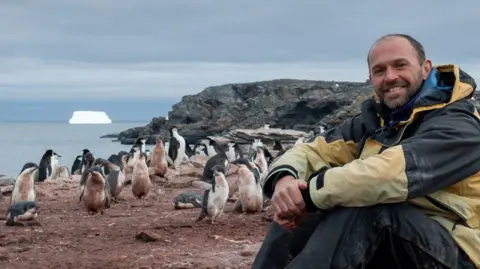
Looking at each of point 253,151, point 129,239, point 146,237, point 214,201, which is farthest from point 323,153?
point 253,151

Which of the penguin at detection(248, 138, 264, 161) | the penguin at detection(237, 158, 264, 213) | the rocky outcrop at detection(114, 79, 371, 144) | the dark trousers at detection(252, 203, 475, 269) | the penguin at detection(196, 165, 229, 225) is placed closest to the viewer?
the dark trousers at detection(252, 203, 475, 269)

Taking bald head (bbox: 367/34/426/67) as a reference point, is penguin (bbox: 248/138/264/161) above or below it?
below

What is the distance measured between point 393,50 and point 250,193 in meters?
6.81

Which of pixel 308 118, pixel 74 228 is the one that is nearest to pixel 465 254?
pixel 74 228

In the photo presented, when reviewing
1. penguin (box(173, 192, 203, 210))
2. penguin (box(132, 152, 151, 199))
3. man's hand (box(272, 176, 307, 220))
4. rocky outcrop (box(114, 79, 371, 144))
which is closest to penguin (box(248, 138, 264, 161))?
penguin (box(132, 152, 151, 199))

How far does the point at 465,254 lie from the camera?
3047 millimetres

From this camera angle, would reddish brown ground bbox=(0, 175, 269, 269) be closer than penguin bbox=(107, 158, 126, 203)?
Yes

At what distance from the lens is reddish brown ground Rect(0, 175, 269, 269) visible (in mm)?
6422

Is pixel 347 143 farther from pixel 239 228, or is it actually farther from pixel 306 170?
pixel 239 228

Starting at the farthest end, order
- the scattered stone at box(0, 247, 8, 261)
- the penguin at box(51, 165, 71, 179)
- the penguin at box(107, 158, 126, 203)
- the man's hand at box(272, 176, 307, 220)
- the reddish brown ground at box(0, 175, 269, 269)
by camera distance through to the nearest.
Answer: the penguin at box(51, 165, 71, 179), the penguin at box(107, 158, 126, 203), the scattered stone at box(0, 247, 8, 261), the reddish brown ground at box(0, 175, 269, 269), the man's hand at box(272, 176, 307, 220)

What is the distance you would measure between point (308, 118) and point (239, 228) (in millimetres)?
52713

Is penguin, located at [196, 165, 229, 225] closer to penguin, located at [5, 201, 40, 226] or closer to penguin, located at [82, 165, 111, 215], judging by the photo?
penguin, located at [82, 165, 111, 215]

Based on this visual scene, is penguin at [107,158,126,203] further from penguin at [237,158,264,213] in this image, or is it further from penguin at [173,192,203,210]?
penguin at [237,158,264,213]

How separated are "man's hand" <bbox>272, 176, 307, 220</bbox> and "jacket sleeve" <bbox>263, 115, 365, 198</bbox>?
28 centimetres
